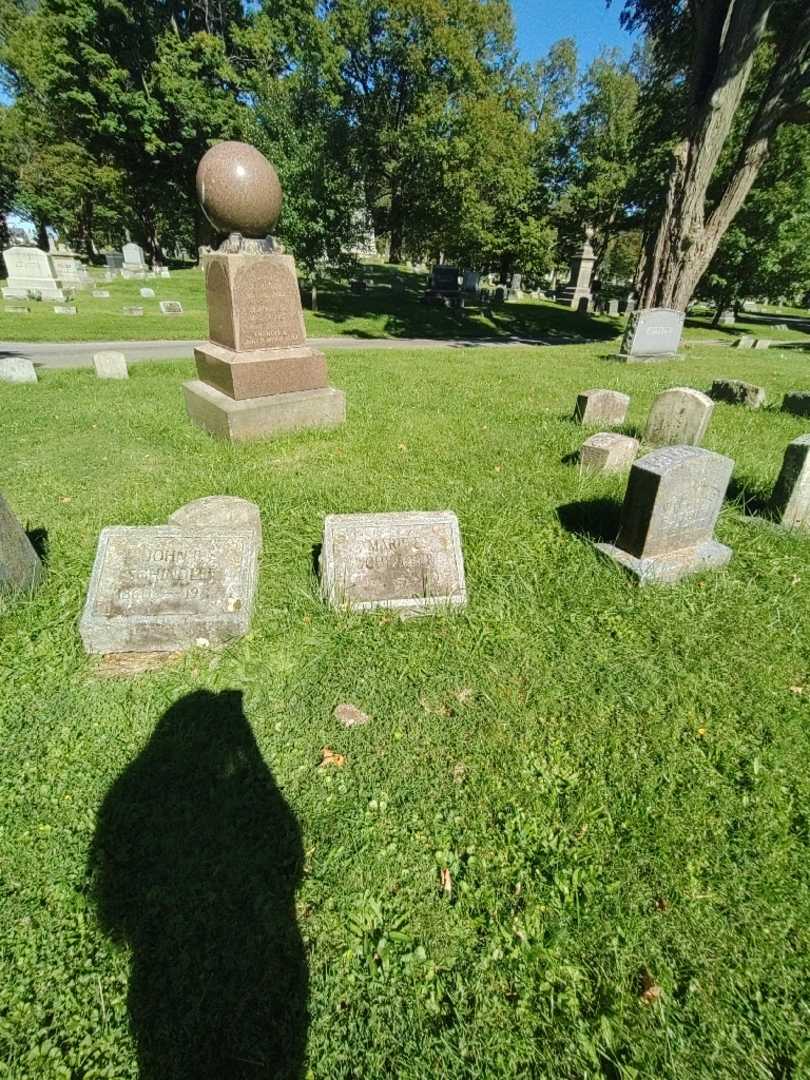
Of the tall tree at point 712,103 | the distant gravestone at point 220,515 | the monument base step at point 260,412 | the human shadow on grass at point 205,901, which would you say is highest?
the tall tree at point 712,103

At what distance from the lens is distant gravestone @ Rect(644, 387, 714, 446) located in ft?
20.5

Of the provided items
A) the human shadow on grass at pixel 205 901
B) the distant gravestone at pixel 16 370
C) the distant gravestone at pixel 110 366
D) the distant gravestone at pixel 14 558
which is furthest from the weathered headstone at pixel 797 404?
the distant gravestone at pixel 16 370

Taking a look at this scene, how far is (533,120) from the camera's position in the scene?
36.6 meters

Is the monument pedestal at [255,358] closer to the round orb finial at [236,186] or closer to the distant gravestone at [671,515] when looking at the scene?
the round orb finial at [236,186]

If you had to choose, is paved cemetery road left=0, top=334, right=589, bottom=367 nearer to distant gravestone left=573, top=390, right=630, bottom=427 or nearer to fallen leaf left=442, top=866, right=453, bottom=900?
distant gravestone left=573, top=390, right=630, bottom=427

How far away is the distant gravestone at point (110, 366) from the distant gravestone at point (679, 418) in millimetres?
9890

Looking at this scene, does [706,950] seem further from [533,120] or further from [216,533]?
[533,120]

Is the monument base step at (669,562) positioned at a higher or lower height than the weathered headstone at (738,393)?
lower

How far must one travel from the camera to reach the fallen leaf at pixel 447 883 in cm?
216

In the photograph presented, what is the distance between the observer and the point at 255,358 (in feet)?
21.2

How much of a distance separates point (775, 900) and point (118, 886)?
2.81m

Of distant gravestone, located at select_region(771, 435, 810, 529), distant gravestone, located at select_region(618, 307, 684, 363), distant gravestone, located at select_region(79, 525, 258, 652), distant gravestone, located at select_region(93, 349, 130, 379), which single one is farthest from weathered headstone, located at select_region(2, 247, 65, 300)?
distant gravestone, located at select_region(771, 435, 810, 529)

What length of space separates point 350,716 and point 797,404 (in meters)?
9.73

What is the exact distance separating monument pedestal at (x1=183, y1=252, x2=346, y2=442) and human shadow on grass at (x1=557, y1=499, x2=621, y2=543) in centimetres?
381
